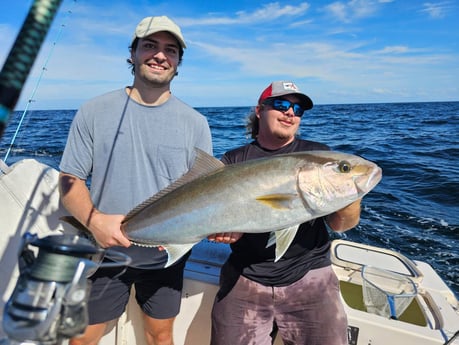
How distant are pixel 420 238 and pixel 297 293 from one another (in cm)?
553

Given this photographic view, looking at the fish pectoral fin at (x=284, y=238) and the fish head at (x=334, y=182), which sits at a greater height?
the fish head at (x=334, y=182)

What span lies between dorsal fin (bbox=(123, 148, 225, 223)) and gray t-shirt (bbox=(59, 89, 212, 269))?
0.34 m

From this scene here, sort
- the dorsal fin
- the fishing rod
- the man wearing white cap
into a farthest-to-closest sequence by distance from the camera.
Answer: the man wearing white cap
the dorsal fin
the fishing rod

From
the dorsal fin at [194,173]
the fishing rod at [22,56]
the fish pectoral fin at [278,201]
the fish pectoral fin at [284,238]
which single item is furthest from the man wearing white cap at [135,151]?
the fishing rod at [22,56]

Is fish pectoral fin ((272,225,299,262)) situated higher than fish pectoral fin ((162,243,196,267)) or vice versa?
fish pectoral fin ((272,225,299,262))

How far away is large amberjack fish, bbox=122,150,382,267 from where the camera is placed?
2029mm

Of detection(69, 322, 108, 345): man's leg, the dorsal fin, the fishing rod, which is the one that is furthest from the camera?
detection(69, 322, 108, 345): man's leg

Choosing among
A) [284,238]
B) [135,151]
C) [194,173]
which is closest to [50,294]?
[194,173]

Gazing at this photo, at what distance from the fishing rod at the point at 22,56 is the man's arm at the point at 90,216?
4.45ft

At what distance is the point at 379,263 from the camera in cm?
335

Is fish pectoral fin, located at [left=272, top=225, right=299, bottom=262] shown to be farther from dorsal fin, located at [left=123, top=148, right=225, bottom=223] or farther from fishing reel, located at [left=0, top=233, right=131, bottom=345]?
fishing reel, located at [left=0, top=233, right=131, bottom=345]

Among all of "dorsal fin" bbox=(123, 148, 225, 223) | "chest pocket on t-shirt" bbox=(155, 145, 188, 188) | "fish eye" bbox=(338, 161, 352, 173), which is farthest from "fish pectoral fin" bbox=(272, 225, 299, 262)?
"chest pocket on t-shirt" bbox=(155, 145, 188, 188)

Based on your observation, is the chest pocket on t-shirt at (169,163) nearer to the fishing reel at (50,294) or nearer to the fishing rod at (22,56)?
the fishing reel at (50,294)

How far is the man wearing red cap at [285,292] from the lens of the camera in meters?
2.49
